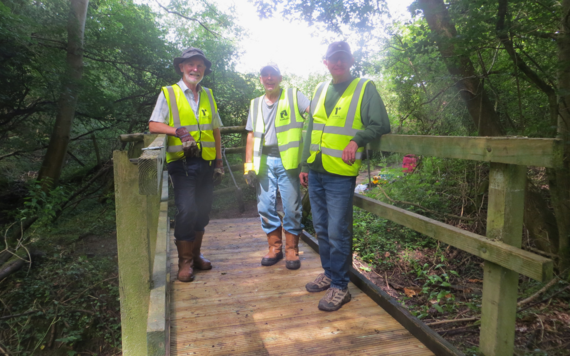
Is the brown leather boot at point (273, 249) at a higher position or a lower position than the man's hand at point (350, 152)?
lower

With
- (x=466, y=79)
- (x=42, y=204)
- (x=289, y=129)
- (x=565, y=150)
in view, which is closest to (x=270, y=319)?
(x=289, y=129)

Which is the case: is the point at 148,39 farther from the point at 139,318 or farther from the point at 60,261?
the point at 139,318

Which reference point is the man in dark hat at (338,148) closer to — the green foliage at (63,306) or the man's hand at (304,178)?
the man's hand at (304,178)

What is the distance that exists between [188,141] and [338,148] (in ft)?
3.95

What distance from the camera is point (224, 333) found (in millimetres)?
2484

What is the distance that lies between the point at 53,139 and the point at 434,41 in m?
8.28

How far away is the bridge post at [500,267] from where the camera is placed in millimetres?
1749

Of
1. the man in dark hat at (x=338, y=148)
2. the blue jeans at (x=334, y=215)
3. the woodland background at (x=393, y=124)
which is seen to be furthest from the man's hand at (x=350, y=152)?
the woodland background at (x=393, y=124)

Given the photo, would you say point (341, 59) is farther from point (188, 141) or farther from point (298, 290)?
point (298, 290)

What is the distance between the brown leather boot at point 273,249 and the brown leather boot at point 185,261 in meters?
0.75

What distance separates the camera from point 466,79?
4.95 m

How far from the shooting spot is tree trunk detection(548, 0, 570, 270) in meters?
3.44

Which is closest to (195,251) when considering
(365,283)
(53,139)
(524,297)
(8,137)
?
(365,283)

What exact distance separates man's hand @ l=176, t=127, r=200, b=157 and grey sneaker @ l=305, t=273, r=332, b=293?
4.82 ft
